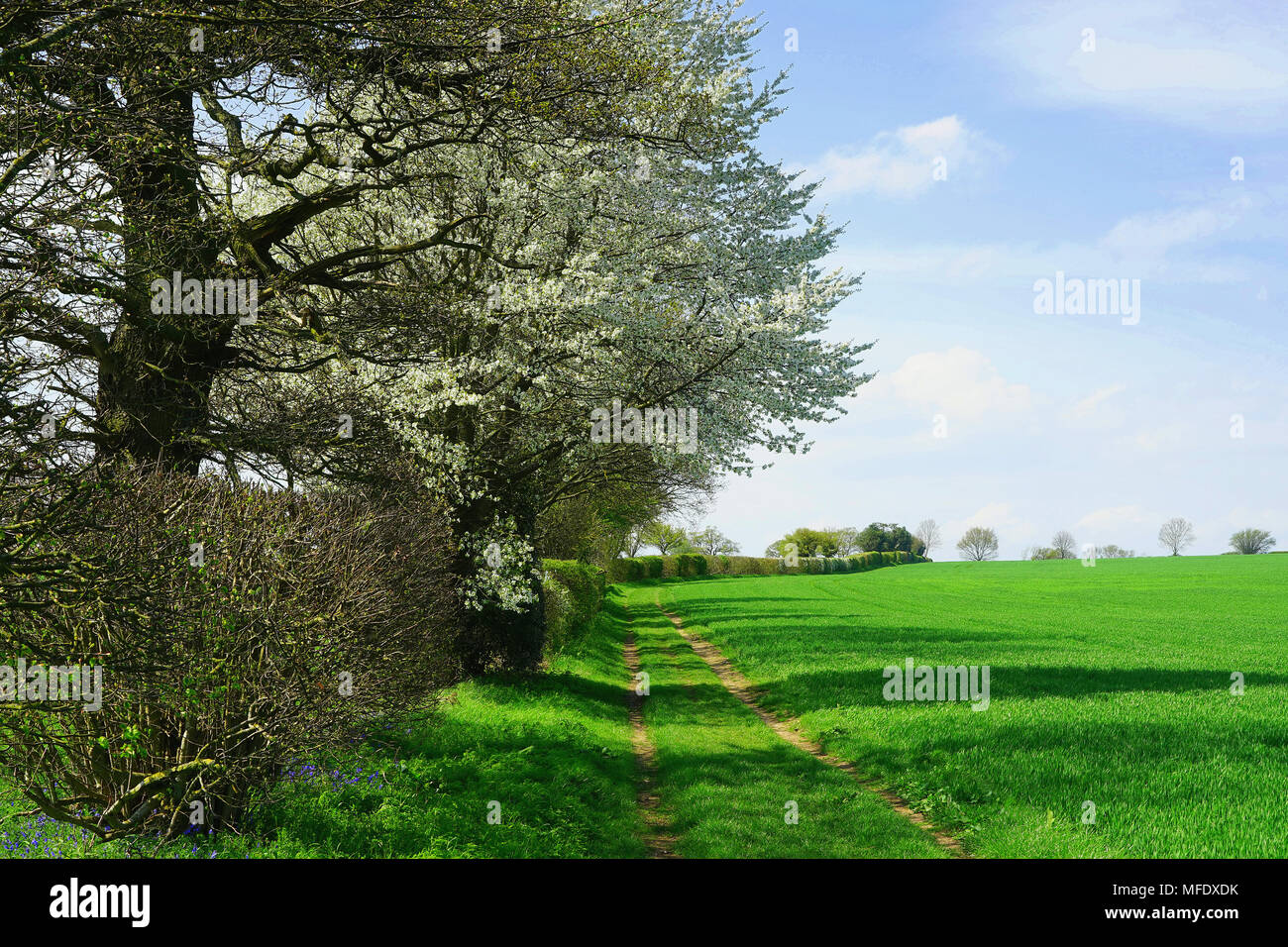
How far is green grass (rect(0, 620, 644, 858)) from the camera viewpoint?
719 cm

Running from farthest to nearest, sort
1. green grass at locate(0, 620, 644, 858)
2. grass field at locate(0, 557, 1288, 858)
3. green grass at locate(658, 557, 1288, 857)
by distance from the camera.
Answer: green grass at locate(658, 557, 1288, 857)
grass field at locate(0, 557, 1288, 858)
green grass at locate(0, 620, 644, 858)

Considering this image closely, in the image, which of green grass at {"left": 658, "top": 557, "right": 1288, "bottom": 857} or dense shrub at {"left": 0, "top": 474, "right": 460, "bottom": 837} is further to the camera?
green grass at {"left": 658, "top": 557, "right": 1288, "bottom": 857}

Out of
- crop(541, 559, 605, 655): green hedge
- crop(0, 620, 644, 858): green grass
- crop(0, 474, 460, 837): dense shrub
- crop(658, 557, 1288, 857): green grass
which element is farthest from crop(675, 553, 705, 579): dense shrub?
crop(0, 474, 460, 837): dense shrub

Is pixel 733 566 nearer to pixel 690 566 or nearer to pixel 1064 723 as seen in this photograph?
pixel 690 566

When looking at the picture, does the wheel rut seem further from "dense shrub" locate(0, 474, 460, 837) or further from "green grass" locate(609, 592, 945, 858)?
"dense shrub" locate(0, 474, 460, 837)

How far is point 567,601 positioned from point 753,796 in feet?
45.1

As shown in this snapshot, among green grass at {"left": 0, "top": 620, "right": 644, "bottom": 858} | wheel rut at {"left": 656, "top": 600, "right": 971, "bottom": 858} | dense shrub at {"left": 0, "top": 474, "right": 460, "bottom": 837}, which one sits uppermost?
dense shrub at {"left": 0, "top": 474, "right": 460, "bottom": 837}

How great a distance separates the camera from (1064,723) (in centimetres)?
1323

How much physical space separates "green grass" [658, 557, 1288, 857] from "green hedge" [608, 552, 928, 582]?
131ft

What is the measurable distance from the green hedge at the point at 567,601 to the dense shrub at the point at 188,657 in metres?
12.2
